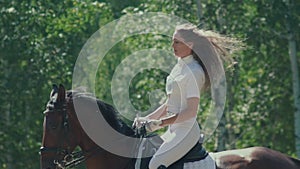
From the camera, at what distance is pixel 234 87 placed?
22.0 meters

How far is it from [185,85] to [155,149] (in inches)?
32.4

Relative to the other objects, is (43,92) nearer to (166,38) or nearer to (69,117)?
(166,38)

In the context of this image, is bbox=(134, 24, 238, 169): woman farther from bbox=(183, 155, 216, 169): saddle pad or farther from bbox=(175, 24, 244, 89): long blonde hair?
bbox=(183, 155, 216, 169): saddle pad

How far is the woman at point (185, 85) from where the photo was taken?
8.35 meters

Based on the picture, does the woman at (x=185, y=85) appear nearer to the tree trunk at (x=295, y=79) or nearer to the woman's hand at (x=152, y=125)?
the woman's hand at (x=152, y=125)

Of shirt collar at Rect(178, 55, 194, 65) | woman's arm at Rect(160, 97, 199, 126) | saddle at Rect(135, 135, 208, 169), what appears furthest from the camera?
saddle at Rect(135, 135, 208, 169)

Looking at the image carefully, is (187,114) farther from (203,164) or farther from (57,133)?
(57,133)

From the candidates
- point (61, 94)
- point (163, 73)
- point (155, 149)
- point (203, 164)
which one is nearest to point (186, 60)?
point (155, 149)

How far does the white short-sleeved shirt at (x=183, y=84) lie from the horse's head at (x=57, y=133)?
3.56 feet

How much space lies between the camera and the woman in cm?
835

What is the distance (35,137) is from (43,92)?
112cm

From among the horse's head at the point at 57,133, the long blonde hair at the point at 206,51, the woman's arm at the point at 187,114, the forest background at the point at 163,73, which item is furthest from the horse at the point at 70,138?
the forest background at the point at 163,73

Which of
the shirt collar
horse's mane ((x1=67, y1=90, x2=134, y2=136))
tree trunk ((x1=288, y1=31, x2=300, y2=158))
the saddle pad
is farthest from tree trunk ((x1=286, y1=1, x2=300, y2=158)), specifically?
the shirt collar

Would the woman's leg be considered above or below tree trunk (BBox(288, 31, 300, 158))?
above
